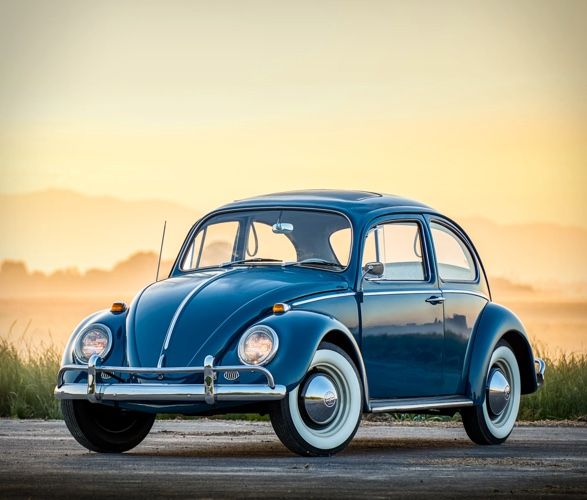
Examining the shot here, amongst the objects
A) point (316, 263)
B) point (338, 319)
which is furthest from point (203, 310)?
point (316, 263)

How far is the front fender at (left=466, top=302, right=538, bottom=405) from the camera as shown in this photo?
43.4 feet

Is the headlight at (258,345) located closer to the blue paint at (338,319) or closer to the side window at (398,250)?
the blue paint at (338,319)

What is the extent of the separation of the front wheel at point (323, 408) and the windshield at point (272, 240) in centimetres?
127

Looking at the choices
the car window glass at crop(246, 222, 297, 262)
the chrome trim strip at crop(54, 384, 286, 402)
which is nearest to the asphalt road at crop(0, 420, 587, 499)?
the chrome trim strip at crop(54, 384, 286, 402)

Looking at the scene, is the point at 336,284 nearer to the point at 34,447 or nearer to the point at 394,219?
the point at 394,219

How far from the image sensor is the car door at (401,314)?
12008 mm

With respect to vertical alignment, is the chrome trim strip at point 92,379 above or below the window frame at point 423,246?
below

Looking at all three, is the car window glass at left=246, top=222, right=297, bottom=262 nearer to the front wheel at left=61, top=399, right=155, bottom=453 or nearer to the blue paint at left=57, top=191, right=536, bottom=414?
the blue paint at left=57, top=191, right=536, bottom=414

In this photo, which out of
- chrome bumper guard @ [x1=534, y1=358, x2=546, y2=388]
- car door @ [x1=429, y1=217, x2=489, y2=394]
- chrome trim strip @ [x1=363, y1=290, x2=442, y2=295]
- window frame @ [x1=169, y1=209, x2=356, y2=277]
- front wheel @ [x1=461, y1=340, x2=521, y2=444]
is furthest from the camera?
chrome bumper guard @ [x1=534, y1=358, x2=546, y2=388]

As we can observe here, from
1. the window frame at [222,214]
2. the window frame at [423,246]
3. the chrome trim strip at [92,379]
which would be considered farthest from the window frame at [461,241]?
the chrome trim strip at [92,379]

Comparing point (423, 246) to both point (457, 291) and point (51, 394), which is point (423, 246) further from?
point (51, 394)

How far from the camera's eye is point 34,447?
40.6ft

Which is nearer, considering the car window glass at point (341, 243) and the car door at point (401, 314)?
the car door at point (401, 314)

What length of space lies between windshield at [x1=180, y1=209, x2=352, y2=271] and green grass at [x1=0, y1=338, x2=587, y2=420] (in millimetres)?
5163
